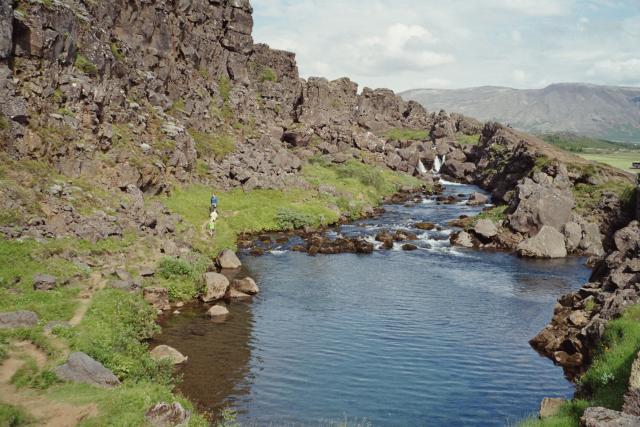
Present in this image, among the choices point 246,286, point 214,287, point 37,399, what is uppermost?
point 37,399

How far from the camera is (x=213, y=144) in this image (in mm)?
87250

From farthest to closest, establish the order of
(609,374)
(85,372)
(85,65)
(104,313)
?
(85,65)
(104,313)
(85,372)
(609,374)

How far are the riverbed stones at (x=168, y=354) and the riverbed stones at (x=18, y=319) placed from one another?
656 centimetres

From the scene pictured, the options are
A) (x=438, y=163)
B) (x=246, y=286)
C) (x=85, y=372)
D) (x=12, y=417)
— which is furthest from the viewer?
(x=438, y=163)

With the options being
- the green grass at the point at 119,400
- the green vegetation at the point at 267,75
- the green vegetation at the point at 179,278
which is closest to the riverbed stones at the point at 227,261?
the green vegetation at the point at 179,278

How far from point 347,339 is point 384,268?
20400mm

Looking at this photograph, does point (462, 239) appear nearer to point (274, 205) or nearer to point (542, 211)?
point (542, 211)

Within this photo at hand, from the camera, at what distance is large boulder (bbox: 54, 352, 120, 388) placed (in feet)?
78.1

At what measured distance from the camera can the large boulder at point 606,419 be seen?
15719 mm

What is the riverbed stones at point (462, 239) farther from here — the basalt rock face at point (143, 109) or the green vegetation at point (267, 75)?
the green vegetation at point (267, 75)

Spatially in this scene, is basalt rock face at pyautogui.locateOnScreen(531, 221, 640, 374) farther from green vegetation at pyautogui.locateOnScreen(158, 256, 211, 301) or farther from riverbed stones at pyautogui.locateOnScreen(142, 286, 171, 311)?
riverbed stones at pyautogui.locateOnScreen(142, 286, 171, 311)

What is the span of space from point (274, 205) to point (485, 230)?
1142 inches

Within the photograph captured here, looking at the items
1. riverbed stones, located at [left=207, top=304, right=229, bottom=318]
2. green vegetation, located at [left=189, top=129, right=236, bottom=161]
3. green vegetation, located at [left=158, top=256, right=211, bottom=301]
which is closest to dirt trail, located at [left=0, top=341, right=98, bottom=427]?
riverbed stones, located at [left=207, top=304, right=229, bottom=318]

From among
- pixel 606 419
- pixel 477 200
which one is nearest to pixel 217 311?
pixel 606 419
